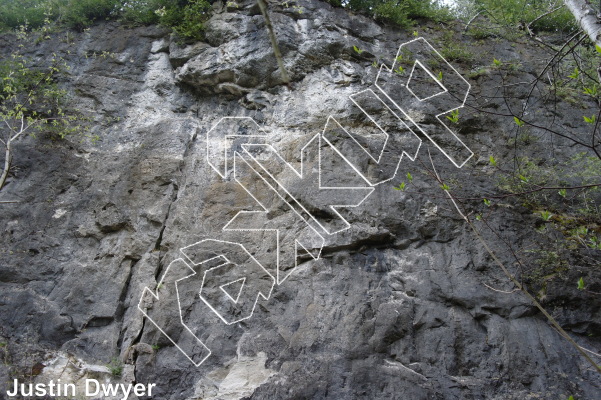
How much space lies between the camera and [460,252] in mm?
5375

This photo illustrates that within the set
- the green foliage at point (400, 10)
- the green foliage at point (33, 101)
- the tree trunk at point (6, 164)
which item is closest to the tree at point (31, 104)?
the green foliage at point (33, 101)

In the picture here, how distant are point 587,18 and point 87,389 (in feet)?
19.2

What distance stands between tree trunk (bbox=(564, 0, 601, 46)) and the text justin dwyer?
5.18 meters

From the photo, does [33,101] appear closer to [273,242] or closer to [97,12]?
[97,12]

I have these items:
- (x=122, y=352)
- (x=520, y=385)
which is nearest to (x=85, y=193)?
(x=122, y=352)

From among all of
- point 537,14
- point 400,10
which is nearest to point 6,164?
point 400,10

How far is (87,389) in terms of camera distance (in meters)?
4.96

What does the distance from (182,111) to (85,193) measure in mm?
1958

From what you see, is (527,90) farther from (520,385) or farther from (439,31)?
(520,385)
